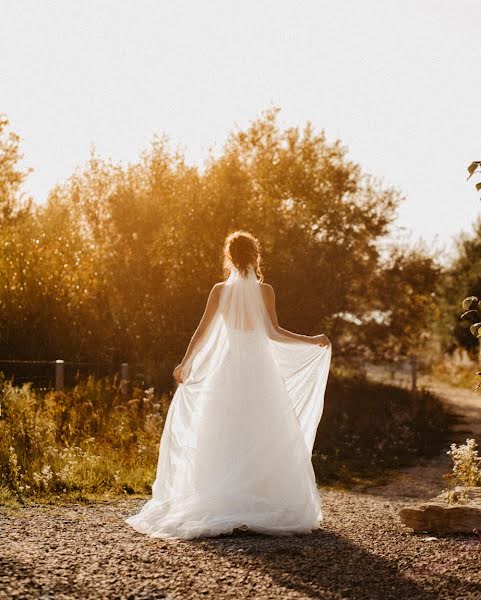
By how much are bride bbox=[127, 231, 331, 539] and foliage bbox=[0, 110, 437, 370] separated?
11058mm

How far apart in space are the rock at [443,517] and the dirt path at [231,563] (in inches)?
5.1

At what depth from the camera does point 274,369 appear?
6996 millimetres

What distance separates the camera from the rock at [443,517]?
6281mm

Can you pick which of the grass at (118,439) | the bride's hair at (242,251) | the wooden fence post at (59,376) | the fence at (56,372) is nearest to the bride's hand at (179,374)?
the bride's hair at (242,251)

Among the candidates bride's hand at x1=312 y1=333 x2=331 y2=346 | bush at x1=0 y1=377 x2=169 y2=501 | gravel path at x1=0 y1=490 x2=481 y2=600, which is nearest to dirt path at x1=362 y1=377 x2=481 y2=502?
bush at x1=0 y1=377 x2=169 y2=501

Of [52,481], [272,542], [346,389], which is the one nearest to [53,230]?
[346,389]

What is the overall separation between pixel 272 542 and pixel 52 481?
132 inches

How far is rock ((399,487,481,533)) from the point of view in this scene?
6.28 meters

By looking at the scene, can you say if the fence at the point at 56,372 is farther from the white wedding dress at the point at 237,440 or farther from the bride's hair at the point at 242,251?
the bride's hair at the point at 242,251

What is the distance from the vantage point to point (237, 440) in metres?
6.71

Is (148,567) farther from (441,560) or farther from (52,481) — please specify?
(52,481)

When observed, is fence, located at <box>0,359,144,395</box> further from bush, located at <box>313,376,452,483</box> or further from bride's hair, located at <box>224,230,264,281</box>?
bride's hair, located at <box>224,230,264,281</box>

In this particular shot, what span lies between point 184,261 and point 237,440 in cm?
1429

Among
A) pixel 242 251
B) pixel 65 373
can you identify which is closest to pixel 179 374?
pixel 242 251
